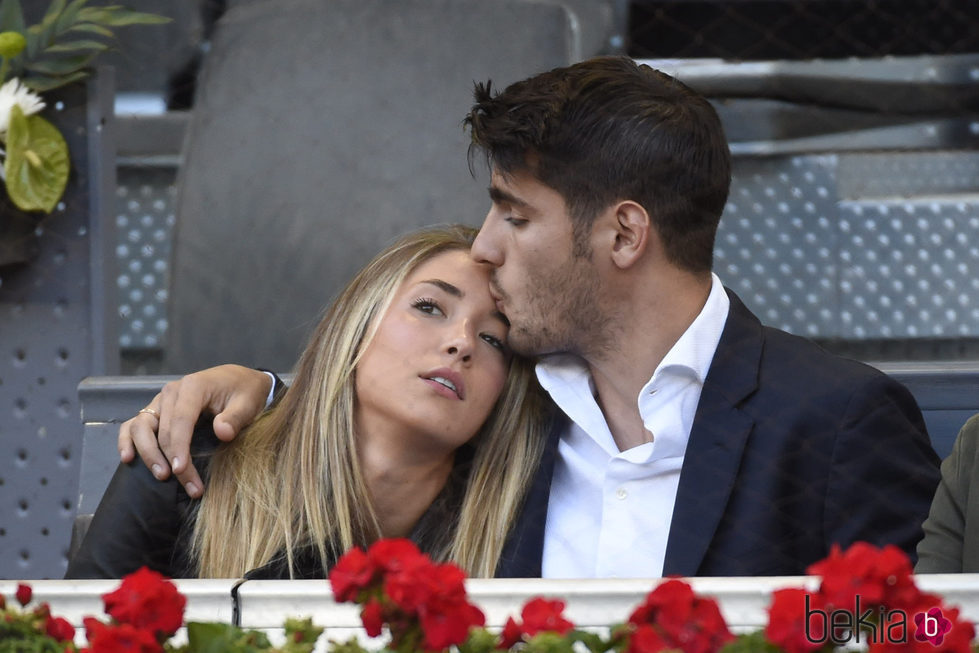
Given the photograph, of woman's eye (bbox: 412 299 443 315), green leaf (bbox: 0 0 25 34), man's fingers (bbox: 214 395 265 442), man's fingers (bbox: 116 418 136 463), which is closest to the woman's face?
woman's eye (bbox: 412 299 443 315)

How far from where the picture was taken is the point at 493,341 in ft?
3.97

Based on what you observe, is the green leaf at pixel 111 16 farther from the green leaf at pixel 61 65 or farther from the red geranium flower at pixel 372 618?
the red geranium flower at pixel 372 618

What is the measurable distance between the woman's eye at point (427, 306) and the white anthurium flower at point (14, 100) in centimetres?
70

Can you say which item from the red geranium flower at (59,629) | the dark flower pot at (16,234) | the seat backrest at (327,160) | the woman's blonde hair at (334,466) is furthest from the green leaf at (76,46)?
the red geranium flower at (59,629)

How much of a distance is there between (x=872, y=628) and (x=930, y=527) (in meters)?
0.67

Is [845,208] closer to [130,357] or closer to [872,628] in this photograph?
[130,357]

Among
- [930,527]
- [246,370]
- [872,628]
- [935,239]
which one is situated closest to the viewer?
[872,628]

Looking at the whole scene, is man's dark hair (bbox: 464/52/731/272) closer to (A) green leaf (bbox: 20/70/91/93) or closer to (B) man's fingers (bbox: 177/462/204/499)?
(B) man's fingers (bbox: 177/462/204/499)

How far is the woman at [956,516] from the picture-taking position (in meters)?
1.05

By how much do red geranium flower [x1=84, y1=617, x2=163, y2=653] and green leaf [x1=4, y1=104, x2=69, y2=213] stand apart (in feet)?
3.85

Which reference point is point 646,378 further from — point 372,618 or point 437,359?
point 372,618

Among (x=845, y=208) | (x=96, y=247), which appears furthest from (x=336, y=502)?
(x=845, y=208)

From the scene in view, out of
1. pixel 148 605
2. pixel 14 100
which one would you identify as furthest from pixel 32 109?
pixel 148 605

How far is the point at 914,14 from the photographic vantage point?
7.20 feet
